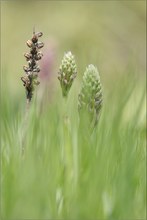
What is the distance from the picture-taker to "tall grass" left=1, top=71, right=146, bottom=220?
24.8 inches

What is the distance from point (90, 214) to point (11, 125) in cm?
20

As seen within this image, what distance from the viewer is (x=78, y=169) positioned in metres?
0.73

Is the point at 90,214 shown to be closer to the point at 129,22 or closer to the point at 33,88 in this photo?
the point at 33,88

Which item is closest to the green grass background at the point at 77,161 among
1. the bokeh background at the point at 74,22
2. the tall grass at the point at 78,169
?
the tall grass at the point at 78,169

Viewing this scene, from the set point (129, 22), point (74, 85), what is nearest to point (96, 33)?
point (129, 22)

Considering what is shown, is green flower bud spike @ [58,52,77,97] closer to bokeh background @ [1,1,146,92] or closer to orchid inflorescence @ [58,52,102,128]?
orchid inflorescence @ [58,52,102,128]

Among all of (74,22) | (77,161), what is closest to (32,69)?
(77,161)

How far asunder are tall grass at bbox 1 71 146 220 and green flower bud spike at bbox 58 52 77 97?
0.12 feet

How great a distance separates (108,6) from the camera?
525 centimetres

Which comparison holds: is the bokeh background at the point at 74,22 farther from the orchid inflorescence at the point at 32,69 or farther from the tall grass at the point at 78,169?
the tall grass at the point at 78,169

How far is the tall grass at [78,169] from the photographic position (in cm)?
63

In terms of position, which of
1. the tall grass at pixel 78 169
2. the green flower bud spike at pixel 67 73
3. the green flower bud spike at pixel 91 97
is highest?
the green flower bud spike at pixel 67 73

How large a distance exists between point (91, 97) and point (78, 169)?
95mm

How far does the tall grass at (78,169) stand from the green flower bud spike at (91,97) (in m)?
0.01
